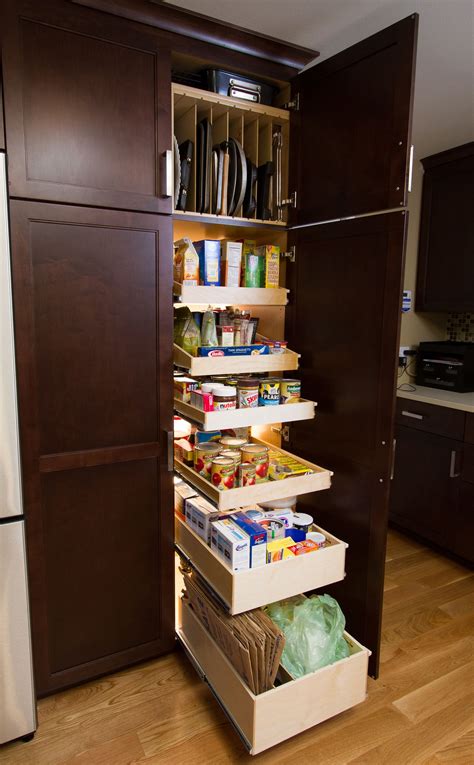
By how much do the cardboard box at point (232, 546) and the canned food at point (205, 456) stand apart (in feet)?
0.62

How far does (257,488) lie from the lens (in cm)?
167

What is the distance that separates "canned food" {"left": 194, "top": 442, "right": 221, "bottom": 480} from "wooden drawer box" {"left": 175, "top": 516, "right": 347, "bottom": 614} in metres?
0.23

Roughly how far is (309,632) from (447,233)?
2.38m

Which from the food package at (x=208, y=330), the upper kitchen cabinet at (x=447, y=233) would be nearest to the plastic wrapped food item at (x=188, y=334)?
the food package at (x=208, y=330)

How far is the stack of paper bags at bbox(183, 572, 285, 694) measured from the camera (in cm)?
143

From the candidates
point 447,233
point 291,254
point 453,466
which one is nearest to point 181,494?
point 291,254

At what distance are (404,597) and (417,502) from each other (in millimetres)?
603

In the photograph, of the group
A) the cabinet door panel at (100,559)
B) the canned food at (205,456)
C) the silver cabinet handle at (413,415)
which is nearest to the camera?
the cabinet door panel at (100,559)

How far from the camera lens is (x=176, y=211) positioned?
1706 millimetres

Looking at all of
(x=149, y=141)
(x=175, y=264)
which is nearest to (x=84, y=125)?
(x=149, y=141)

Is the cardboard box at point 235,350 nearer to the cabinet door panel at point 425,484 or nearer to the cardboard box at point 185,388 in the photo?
the cardboard box at point 185,388

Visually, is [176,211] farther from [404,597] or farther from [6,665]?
[404,597]

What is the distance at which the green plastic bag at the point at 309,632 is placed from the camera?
1.56 metres

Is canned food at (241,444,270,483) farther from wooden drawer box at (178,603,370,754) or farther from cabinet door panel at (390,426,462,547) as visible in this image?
cabinet door panel at (390,426,462,547)
